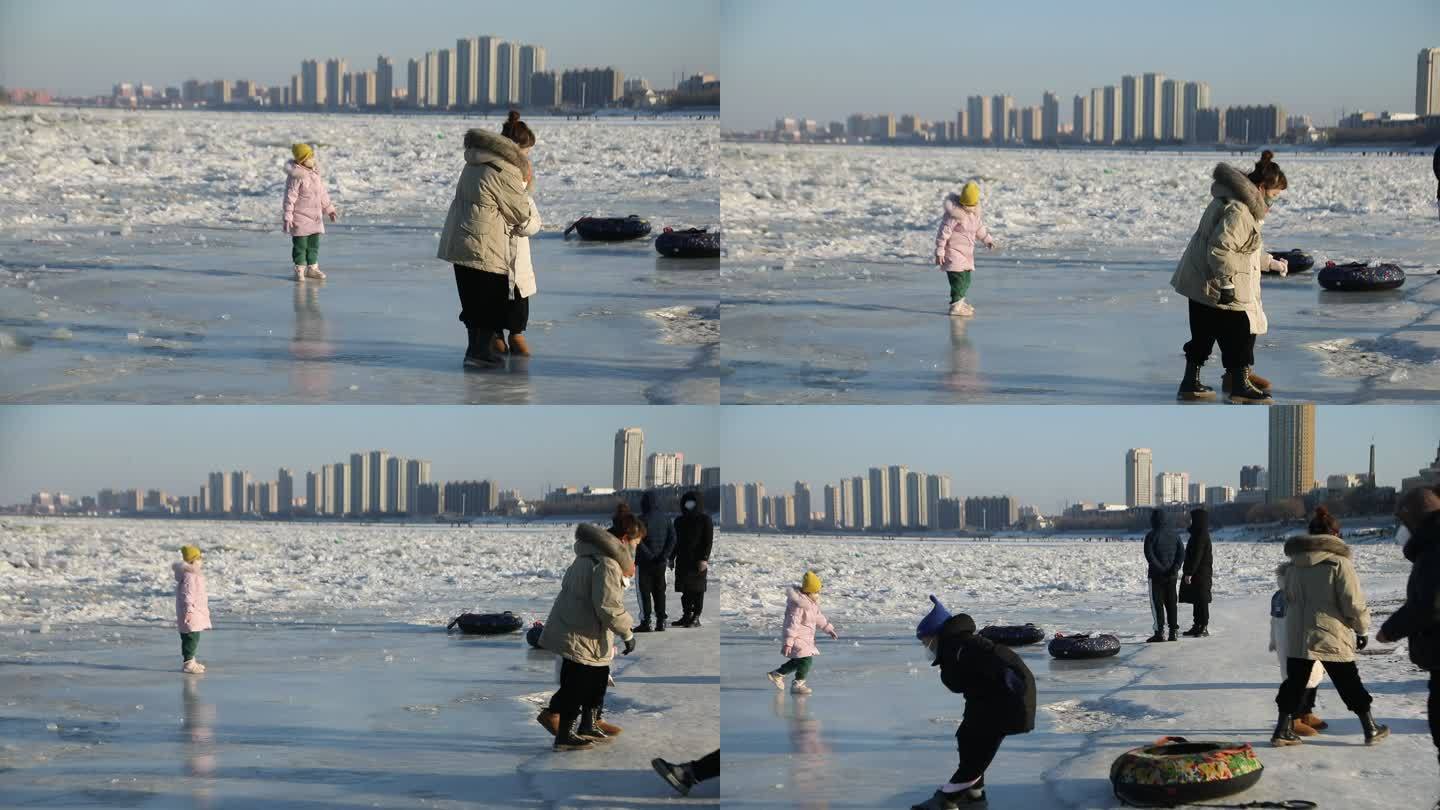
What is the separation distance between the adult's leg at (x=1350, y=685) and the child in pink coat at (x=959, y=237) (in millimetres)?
4862

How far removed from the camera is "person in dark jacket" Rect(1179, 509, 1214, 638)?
1234cm

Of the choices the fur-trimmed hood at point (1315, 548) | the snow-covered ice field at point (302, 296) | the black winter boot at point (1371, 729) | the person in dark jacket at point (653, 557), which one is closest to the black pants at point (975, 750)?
the fur-trimmed hood at point (1315, 548)

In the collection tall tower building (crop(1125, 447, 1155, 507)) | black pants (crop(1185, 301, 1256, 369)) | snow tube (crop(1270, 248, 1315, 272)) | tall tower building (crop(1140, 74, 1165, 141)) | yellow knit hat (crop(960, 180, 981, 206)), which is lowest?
tall tower building (crop(1125, 447, 1155, 507))

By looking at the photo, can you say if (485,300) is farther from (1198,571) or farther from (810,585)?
(1198,571)

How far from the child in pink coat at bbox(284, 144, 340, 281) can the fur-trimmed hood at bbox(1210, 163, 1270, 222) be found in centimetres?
641

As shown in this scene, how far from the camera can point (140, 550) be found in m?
28.3

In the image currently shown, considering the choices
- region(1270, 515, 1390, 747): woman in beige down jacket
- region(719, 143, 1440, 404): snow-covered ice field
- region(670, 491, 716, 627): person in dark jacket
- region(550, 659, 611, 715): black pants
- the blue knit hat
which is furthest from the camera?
region(670, 491, 716, 627): person in dark jacket

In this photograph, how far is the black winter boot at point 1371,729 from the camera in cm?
746

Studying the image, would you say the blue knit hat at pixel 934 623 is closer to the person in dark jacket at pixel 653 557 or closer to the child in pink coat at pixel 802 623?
the child in pink coat at pixel 802 623

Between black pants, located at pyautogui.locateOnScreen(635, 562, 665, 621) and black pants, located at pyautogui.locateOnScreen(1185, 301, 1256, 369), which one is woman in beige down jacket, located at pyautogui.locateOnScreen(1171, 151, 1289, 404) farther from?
black pants, located at pyautogui.locateOnScreen(635, 562, 665, 621)

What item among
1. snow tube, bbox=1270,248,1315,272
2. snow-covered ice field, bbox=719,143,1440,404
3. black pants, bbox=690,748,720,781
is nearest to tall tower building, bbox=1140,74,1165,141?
snow-covered ice field, bbox=719,143,1440,404

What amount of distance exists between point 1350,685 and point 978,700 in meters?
1.90

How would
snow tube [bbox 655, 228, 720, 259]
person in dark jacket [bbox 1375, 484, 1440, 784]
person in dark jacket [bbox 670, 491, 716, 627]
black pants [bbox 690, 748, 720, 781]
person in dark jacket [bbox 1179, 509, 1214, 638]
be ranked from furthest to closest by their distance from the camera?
snow tube [bbox 655, 228, 720, 259] < person in dark jacket [bbox 1179, 509, 1214, 638] < person in dark jacket [bbox 670, 491, 716, 627] < black pants [bbox 690, 748, 720, 781] < person in dark jacket [bbox 1375, 484, 1440, 784]

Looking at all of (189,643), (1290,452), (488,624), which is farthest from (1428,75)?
(189,643)
